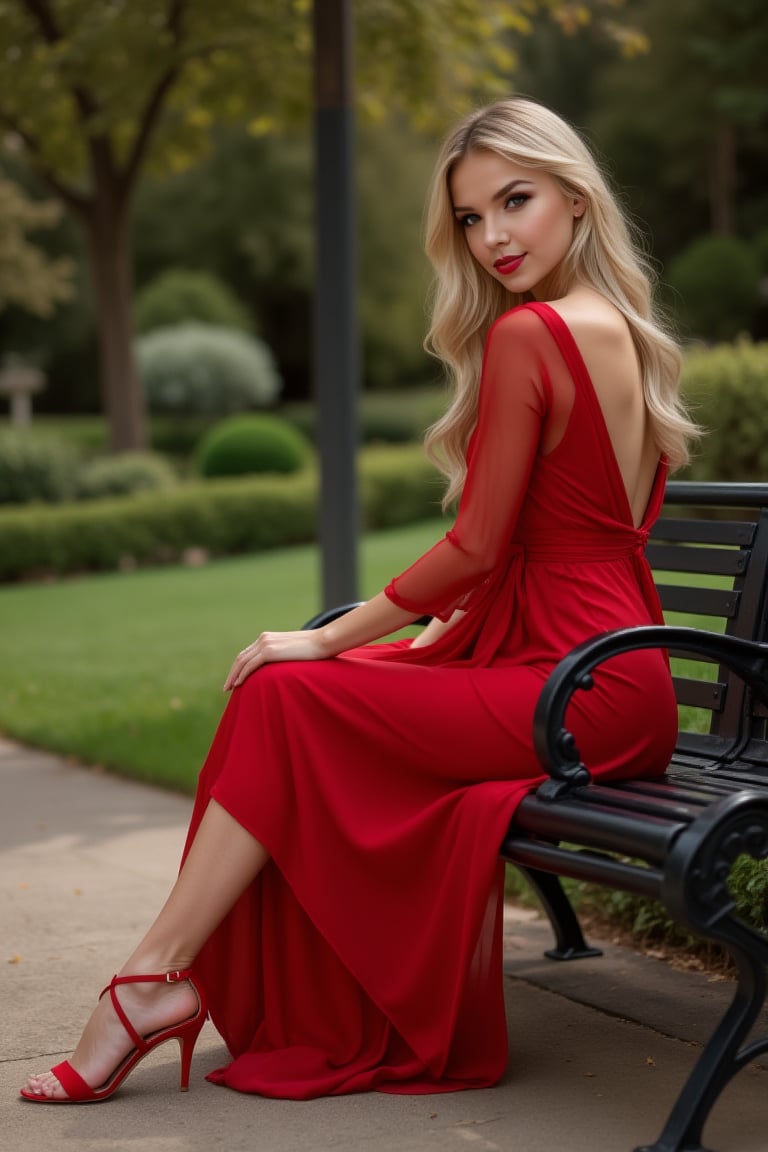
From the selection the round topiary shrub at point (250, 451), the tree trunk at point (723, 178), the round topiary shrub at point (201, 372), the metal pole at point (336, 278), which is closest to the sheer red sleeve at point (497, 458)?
the metal pole at point (336, 278)

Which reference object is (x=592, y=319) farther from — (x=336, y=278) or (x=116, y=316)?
(x=116, y=316)

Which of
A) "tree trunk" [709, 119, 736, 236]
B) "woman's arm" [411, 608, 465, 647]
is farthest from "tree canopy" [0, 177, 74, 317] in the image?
"woman's arm" [411, 608, 465, 647]

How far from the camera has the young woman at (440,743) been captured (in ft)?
9.45

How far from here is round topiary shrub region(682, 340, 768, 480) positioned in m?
7.64

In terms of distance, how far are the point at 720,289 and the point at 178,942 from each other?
31.2 meters

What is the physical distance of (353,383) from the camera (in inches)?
255

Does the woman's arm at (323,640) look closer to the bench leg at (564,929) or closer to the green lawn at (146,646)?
the bench leg at (564,929)

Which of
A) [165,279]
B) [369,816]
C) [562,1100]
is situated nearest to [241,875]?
[369,816]

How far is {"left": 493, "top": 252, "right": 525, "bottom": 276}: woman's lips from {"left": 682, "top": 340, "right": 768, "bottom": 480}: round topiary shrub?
4.61 metres

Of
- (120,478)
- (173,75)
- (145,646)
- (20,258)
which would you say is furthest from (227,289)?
(145,646)

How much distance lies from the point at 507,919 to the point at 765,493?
1427 mm

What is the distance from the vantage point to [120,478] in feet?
56.6

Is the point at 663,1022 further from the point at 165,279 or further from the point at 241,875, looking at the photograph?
the point at 165,279

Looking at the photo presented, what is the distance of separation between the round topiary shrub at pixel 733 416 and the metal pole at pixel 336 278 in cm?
205
